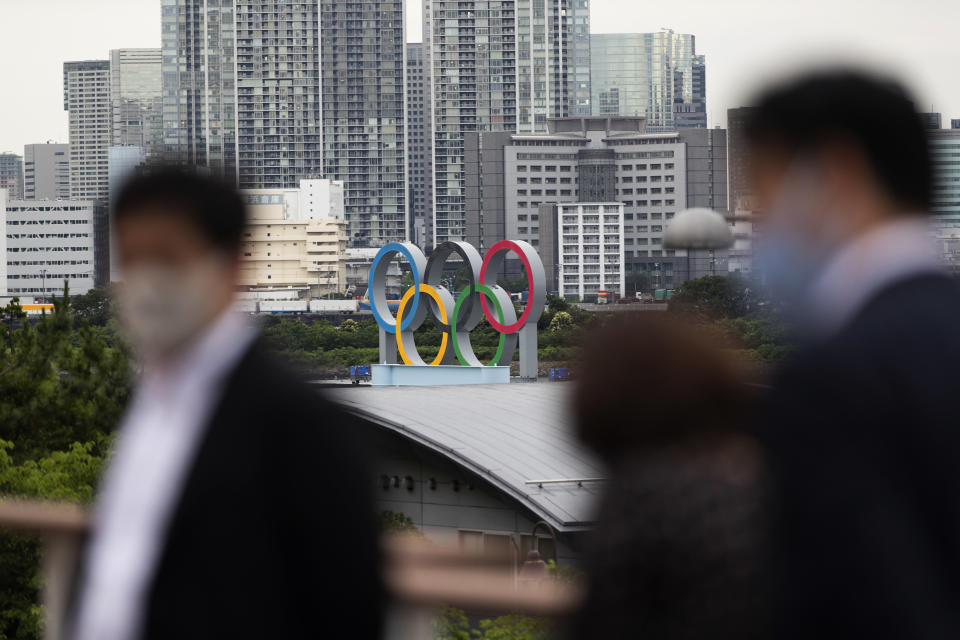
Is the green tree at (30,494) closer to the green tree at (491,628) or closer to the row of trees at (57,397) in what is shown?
the row of trees at (57,397)

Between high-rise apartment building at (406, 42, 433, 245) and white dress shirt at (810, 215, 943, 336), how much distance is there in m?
162

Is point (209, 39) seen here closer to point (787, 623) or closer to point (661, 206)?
point (661, 206)

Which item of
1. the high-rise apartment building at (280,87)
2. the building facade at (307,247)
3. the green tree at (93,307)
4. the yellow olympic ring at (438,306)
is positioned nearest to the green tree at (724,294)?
the yellow olympic ring at (438,306)

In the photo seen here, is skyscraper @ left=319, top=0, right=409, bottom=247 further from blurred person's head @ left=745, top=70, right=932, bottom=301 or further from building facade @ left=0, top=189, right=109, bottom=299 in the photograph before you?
blurred person's head @ left=745, top=70, right=932, bottom=301

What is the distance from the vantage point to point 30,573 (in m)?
13.1

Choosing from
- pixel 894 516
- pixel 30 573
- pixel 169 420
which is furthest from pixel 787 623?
pixel 30 573

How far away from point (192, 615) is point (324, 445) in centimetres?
30

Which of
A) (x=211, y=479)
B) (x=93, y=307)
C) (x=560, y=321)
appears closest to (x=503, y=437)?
(x=211, y=479)

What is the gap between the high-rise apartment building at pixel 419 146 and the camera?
170 m

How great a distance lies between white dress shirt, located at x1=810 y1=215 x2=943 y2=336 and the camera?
173 cm

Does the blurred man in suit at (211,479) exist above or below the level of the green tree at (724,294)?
above

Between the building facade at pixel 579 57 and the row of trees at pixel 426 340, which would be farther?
the building facade at pixel 579 57

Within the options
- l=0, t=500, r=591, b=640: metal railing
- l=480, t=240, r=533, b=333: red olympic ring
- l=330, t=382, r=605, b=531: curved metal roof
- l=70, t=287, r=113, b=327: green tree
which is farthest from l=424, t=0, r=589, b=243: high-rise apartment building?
l=0, t=500, r=591, b=640: metal railing

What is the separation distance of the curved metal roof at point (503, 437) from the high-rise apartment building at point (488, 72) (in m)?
122
